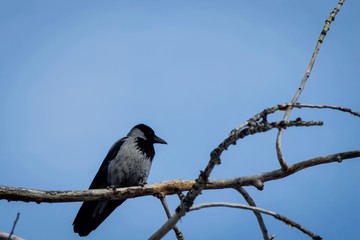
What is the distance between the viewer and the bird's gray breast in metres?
7.95

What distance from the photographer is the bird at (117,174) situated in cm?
758

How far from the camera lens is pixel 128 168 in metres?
8.02

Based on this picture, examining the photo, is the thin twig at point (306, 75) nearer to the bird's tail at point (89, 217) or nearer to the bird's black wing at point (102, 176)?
the bird's tail at point (89, 217)

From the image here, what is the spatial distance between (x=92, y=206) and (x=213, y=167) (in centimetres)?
456

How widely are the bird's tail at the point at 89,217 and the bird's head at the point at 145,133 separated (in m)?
1.97

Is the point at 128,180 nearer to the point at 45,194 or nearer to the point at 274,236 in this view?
the point at 45,194

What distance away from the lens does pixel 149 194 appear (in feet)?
18.3

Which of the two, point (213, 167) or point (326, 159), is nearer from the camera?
point (213, 167)

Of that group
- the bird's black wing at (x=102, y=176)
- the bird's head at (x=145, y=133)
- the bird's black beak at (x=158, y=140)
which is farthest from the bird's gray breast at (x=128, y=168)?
the bird's black beak at (x=158, y=140)

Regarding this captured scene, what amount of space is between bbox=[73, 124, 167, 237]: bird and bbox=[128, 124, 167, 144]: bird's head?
0.41 metres

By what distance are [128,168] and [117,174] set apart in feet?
0.64

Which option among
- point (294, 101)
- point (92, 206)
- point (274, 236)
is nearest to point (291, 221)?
point (274, 236)

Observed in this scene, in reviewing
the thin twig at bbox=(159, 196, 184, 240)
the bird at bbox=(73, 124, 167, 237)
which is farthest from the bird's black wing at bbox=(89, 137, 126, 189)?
the thin twig at bbox=(159, 196, 184, 240)

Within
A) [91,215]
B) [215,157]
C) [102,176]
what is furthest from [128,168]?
[215,157]
